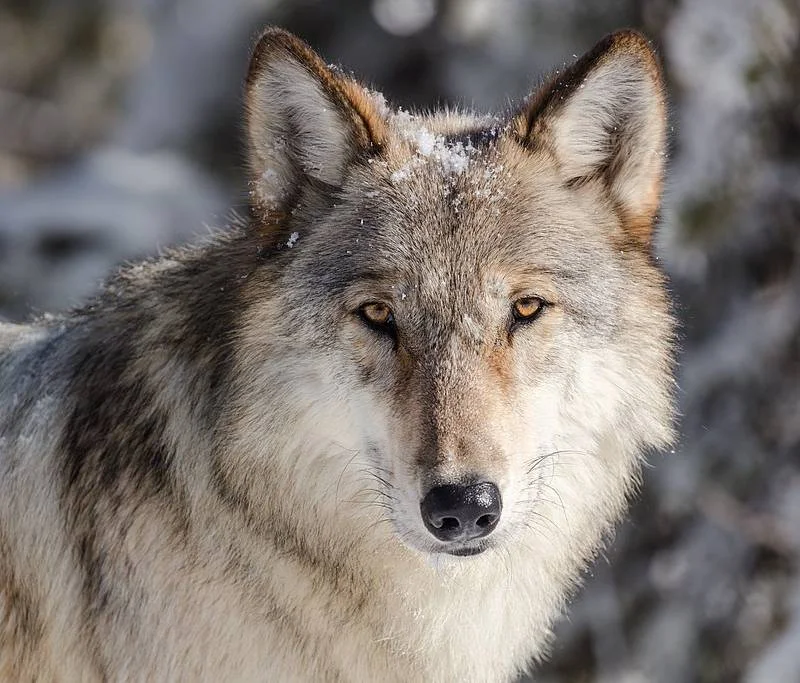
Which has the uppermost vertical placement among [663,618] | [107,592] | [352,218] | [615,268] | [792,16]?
[792,16]

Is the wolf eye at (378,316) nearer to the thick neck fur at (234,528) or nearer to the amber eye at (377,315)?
the amber eye at (377,315)

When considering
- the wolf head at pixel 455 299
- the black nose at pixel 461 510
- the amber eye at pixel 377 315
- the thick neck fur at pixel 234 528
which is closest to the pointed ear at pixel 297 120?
the wolf head at pixel 455 299

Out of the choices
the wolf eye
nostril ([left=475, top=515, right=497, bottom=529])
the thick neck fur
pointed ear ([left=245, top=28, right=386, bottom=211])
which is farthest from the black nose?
pointed ear ([left=245, top=28, right=386, bottom=211])

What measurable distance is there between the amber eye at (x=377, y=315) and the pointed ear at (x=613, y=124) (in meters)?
0.71

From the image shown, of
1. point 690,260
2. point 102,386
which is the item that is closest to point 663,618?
point 690,260

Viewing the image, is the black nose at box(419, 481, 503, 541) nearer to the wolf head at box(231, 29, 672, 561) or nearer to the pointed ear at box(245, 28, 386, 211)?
the wolf head at box(231, 29, 672, 561)

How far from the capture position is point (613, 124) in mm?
3406

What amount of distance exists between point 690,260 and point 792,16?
5.00 ft

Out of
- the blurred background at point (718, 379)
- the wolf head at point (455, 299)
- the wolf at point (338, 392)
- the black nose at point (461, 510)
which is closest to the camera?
the black nose at point (461, 510)

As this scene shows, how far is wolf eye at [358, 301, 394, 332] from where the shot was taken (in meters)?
3.07

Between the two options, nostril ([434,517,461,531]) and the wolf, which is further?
the wolf

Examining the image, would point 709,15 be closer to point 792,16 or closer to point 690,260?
point 792,16

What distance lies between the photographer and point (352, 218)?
3.23 metres

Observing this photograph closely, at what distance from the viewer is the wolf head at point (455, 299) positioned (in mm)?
2980
